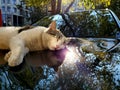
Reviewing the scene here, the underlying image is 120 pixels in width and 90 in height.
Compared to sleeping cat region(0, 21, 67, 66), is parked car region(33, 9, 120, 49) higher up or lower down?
lower down

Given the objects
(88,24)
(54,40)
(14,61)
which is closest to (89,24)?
(88,24)

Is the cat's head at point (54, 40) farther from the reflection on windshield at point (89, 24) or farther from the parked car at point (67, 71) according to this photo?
the reflection on windshield at point (89, 24)

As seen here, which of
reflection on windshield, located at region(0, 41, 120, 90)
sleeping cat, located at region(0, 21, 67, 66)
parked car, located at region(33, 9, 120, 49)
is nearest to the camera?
reflection on windshield, located at region(0, 41, 120, 90)

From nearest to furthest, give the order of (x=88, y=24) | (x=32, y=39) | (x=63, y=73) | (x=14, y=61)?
(x=63, y=73), (x=14, y=61), (x=32, y=39), (x=88, y=24)

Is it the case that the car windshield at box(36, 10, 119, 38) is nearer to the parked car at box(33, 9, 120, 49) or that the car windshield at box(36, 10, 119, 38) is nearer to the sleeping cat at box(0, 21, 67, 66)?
the parked car at box(33, 9, 120, 49)

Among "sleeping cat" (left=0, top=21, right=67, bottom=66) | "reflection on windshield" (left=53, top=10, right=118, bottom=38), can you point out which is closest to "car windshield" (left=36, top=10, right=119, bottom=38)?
"reflection on windshield" (left=53, top=10, right=118, bottom=38)

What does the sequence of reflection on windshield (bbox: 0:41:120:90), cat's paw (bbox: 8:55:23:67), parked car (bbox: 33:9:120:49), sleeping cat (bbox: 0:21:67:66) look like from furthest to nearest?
parked car (bbox: 33:9:120:49)
sleeping cat (bbox: 0:21:67:66)
cat's paw (bbox: 8:55:23:67)
reflection on windshield (bbox: 0:41:120:90)

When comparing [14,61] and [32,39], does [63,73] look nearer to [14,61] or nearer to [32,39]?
[14,61]

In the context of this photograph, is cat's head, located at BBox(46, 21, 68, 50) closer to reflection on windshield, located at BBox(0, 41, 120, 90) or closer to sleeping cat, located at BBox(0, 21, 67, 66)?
sleeping cat, located at BBox(0, 21, 67, 66)

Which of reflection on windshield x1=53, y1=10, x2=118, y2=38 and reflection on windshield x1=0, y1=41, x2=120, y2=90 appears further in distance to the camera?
reflection on windshield x1=53, y1=10, x2=118, y2=38

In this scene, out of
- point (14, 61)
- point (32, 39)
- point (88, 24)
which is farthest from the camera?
point (88, 24)

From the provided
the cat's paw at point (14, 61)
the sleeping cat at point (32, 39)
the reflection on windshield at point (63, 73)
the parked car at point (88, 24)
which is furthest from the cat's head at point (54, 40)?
the parked car at point (88, 24)

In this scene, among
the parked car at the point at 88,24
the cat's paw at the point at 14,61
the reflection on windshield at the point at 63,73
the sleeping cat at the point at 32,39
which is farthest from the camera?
the parked car at the point at 88,24

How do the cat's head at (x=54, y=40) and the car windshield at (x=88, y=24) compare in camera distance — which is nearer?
the cat's head at (x=54, y=40)
